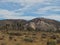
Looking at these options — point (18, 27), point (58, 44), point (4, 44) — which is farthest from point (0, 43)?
point (18, 27)

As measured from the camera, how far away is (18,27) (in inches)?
4606

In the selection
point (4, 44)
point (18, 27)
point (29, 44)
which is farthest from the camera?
point (18, 27)

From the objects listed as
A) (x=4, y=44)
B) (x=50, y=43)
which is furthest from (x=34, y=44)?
(x=4, y=44)

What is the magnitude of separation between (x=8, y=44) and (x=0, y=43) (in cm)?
71

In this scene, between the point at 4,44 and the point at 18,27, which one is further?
the point at 18,27

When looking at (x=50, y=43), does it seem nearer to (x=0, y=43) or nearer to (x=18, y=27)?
(x=0, y=43)

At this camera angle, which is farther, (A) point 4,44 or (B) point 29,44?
(B) point 29,44

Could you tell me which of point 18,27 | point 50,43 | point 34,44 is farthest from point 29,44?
point 18,27

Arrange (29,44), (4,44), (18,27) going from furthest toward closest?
(18,27), (29,44), (4,44)

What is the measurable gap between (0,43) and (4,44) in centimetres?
62

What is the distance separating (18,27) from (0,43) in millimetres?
96223

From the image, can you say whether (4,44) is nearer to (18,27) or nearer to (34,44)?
(34,44)

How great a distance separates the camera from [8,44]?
20969 mm

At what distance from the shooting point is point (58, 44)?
917 inches
